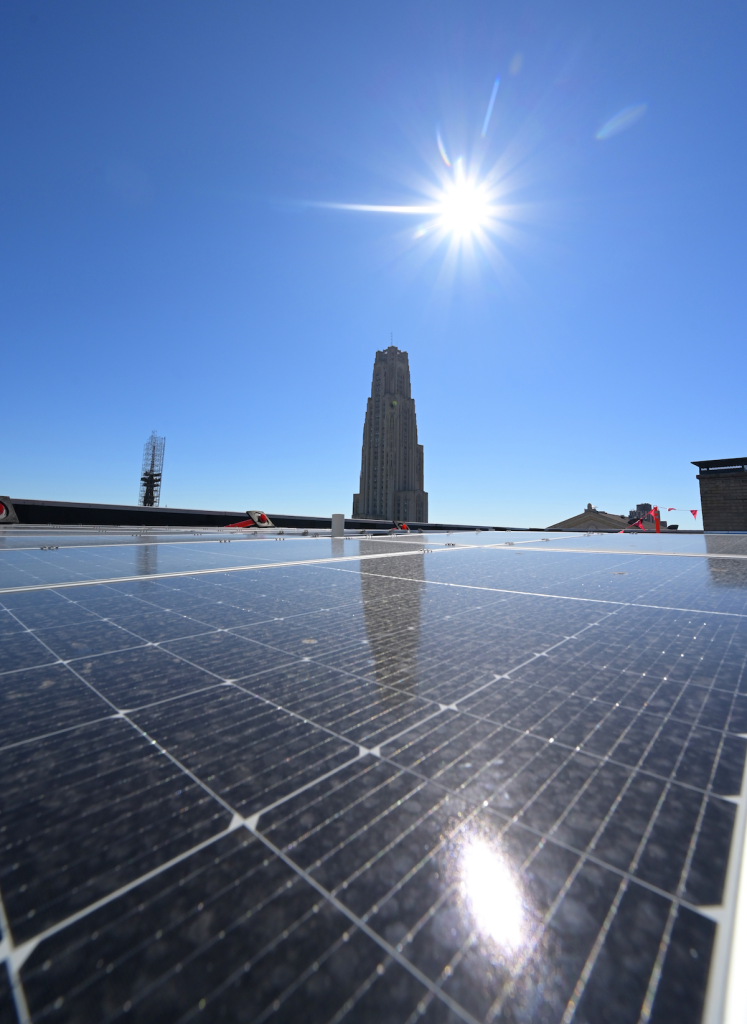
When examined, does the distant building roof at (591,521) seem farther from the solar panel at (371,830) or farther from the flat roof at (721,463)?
the solar panel at (371,830)

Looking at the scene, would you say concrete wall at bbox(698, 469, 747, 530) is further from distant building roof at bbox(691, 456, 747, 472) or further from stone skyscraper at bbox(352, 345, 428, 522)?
stone skyscraper at bbox(352, 345, 428, 522)

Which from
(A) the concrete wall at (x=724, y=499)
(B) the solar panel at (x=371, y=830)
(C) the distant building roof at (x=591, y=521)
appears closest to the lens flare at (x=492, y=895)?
(B) the solar panel at (x=371, y=830)

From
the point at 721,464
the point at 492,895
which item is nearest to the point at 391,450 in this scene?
the point at 721,464

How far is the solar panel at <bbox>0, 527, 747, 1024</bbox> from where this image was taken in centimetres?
122

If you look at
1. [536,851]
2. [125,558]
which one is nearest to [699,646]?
[536,851]

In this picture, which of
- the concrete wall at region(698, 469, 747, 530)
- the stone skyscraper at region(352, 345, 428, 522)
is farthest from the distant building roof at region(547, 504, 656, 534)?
the stone skyscraper at region(352, 345, 428, 522)

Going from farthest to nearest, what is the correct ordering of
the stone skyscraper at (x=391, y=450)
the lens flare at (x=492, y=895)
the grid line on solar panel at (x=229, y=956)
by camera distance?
the stone skyscraper at (x=391, y=450)
the lens flare at (x=492, y=895)
the grid line on solar panel at (x=229, y=956)

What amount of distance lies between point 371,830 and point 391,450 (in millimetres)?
123858

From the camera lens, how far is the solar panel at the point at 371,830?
1217 mm

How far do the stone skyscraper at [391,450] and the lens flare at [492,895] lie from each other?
391ft

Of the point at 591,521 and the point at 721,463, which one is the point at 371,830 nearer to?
the point at 591,521

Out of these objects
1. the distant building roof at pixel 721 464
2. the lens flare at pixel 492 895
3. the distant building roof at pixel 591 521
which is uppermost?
the distant building roof at pixel 721 464

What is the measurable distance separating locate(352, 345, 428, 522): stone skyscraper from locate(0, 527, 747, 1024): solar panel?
117544mm

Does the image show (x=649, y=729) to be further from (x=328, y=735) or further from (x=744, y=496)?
(x=744, y=496)
